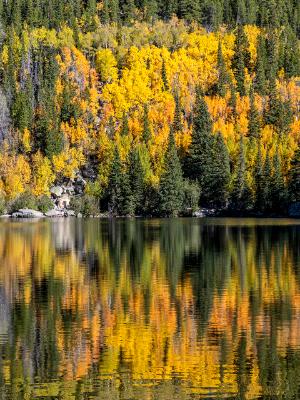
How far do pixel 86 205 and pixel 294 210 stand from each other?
4288cm

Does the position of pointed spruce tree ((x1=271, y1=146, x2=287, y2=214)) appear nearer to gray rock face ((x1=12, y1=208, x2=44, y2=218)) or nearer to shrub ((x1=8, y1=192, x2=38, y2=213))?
gray rock face ((x1=12, y1=208, x2=44, y2=218))

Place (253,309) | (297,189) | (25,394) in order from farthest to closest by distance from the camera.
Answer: (297,189)
(253,309)
(25,394)

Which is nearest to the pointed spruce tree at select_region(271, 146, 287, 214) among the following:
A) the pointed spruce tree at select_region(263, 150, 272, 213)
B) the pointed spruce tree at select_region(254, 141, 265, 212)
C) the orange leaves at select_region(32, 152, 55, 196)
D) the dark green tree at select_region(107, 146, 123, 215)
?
the pointed spruce tree at select_region(263, 150, 272, 213)

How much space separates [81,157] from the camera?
189875 millimetres

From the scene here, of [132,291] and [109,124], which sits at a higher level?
[109,124]

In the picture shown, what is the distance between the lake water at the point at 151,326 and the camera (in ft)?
93.5

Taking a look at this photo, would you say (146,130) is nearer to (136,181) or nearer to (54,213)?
(136,181)

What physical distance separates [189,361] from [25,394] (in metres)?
6.88

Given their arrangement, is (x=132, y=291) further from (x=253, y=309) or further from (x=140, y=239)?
(x=140, y=239)

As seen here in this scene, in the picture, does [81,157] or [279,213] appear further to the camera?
[81,157]

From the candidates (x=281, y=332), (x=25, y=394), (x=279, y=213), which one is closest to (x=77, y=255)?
(x=281, y=332)

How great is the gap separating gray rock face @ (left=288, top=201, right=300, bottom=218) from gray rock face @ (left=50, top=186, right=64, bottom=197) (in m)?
51.8

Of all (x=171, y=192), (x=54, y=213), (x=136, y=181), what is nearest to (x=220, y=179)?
(x=171, y=192)

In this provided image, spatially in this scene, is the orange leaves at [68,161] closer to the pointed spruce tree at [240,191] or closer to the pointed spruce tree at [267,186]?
the pointed spruce tree at [240,191]
